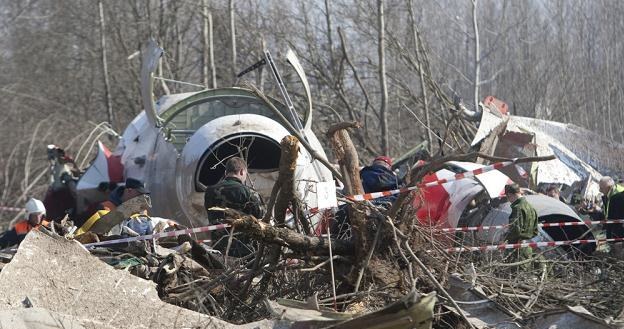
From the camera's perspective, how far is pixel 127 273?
6.34m

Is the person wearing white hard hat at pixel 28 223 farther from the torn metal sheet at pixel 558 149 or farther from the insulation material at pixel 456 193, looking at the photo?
the torn metal sheet at pixel 558 149

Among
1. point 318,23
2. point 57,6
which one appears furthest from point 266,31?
point 57,6

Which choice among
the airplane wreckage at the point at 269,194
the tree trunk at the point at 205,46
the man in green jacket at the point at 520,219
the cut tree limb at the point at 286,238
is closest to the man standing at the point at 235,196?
the airplane wreckage at the point at 269,194

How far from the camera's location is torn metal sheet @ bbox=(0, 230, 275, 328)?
591 cm

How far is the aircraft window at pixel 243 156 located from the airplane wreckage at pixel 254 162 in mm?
13

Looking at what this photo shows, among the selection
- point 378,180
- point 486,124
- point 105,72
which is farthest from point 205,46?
point 378,180

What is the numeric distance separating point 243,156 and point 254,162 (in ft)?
2.16

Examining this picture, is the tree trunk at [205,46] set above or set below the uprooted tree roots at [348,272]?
above

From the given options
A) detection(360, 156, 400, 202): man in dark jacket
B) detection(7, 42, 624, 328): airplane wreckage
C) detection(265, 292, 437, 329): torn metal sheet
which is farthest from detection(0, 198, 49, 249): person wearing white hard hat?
detection(265, 292, 437, 329): torn metal sheet

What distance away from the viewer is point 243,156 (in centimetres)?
1142

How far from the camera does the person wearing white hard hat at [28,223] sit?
10930mm

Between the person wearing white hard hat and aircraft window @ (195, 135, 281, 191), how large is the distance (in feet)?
5.72

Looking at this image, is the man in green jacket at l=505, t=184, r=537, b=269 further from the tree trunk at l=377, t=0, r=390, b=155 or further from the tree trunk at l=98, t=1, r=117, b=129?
the tree trunk at l=98, t=1, r=117, b=129

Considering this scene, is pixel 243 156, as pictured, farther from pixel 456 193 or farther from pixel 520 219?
pixel 520 219
